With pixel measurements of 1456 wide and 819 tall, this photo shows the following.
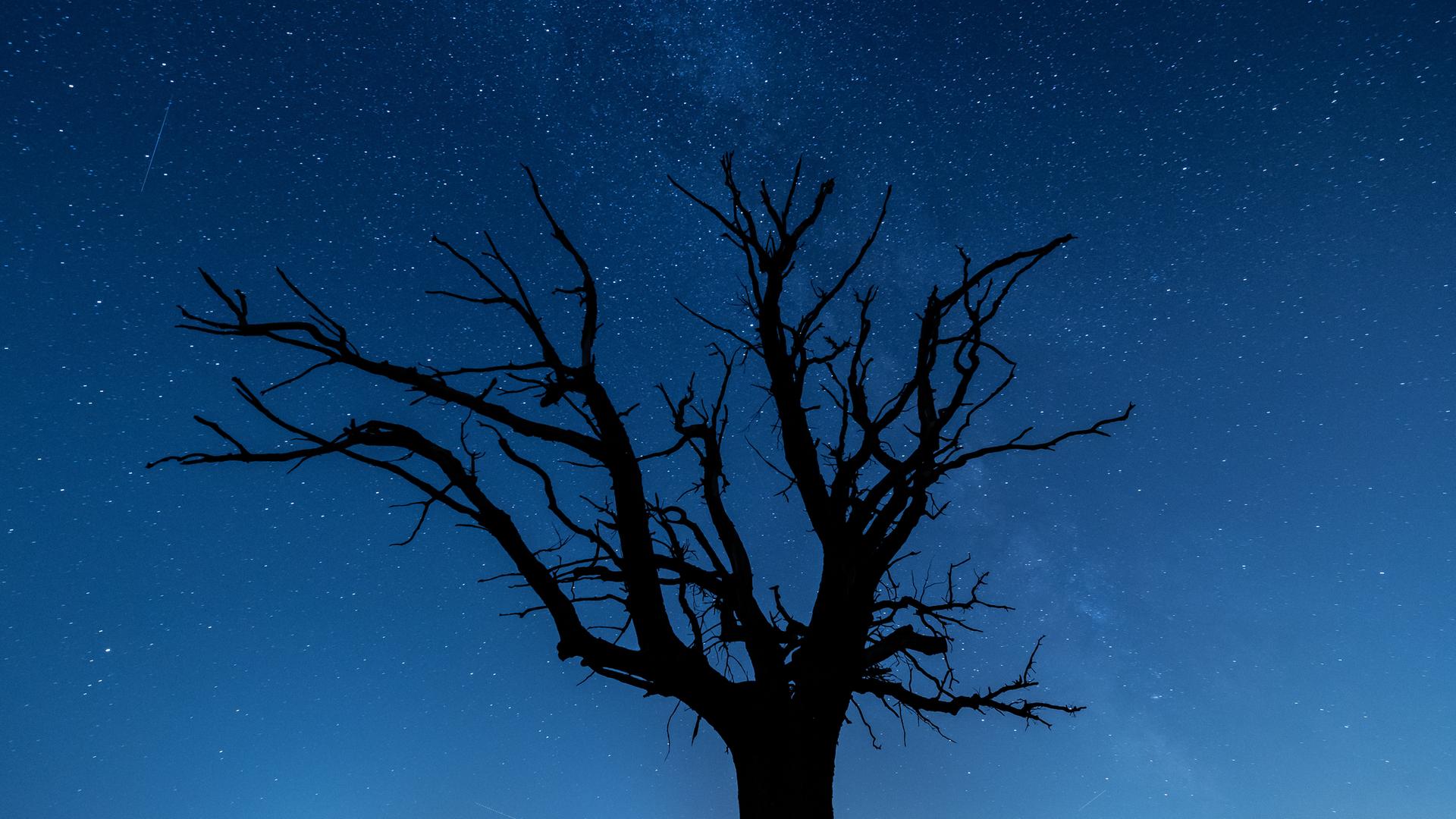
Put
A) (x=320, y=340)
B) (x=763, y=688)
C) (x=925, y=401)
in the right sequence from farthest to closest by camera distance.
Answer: (x=925, y=401) → (x=763, y=688) → (x=320, y=340)

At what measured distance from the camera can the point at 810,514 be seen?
418 centimetres

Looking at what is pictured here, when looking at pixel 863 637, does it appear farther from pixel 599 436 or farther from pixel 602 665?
pixel 599 436

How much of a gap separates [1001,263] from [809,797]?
2633 mm

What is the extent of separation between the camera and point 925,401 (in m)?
4.38

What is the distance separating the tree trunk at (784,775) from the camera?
3420 mm

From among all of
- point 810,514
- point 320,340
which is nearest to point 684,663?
point 810,514

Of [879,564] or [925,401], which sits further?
[925,401]

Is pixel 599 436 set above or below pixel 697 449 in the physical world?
below

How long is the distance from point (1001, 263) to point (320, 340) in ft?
10.2

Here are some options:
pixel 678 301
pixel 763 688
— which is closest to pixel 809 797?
pixel 763 688

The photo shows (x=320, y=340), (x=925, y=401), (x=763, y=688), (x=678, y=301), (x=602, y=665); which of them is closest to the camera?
(x=320, y=340)

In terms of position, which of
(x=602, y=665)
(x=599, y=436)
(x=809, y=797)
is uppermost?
(x=599, y=436)

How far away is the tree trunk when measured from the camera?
11.2 ft

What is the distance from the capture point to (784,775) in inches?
136
